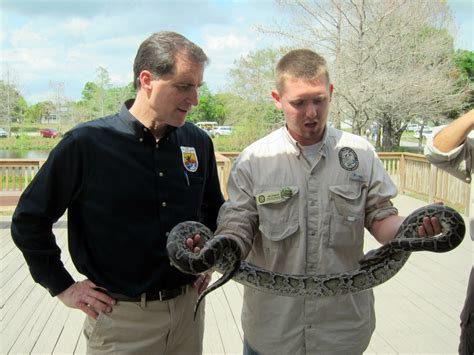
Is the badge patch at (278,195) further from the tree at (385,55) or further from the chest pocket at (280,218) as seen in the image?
the tree at (385,55)

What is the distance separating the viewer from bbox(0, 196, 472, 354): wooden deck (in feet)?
15.6

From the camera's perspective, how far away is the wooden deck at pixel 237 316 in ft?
15.6

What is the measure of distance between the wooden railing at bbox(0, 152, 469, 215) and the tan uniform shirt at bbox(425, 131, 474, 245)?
24.2 ft

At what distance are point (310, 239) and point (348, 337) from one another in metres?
0.55

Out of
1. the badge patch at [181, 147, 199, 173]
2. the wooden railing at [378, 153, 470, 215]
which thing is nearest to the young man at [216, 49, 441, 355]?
the badge patch at [181, 147, 199, 173]

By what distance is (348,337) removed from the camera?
2.58 metres

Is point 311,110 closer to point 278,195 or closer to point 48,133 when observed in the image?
point 278,195

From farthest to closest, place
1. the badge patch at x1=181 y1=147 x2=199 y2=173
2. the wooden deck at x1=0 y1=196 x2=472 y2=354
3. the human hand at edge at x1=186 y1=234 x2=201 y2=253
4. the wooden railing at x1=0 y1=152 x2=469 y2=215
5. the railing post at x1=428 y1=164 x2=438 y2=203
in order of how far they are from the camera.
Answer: the railing post at x1=428 y1=164 x2=438 y2=203, the wooden railing at x1=0 y1=152 x2=469 y2=215, the wooden deck at x1=0 y1=196 x2=472 y2=354, the badge patch at x1=181 y1=147 x2=199 y2=173, the human hand at edge at x1=186 y1=234 x2=201 y2=253

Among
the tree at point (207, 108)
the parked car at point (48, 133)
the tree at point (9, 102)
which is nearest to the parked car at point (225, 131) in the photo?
the tree at point (207, 108)

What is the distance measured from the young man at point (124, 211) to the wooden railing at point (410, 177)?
7.64 m

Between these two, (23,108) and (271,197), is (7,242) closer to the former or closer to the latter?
(271,197)

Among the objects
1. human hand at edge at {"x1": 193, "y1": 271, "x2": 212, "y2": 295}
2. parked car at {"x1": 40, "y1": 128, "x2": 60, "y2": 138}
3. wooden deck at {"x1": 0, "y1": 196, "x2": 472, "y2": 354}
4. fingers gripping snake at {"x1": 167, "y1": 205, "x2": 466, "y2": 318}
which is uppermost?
fingers gripping snake at {"x1": 167, "y1": 205, "x2": 466, "y2": 318}

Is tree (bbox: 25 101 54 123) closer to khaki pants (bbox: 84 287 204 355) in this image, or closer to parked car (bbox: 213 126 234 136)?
parked car (bbox: 213 126 234 136)

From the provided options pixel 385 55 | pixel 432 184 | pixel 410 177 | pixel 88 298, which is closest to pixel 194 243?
pixel 88 298
